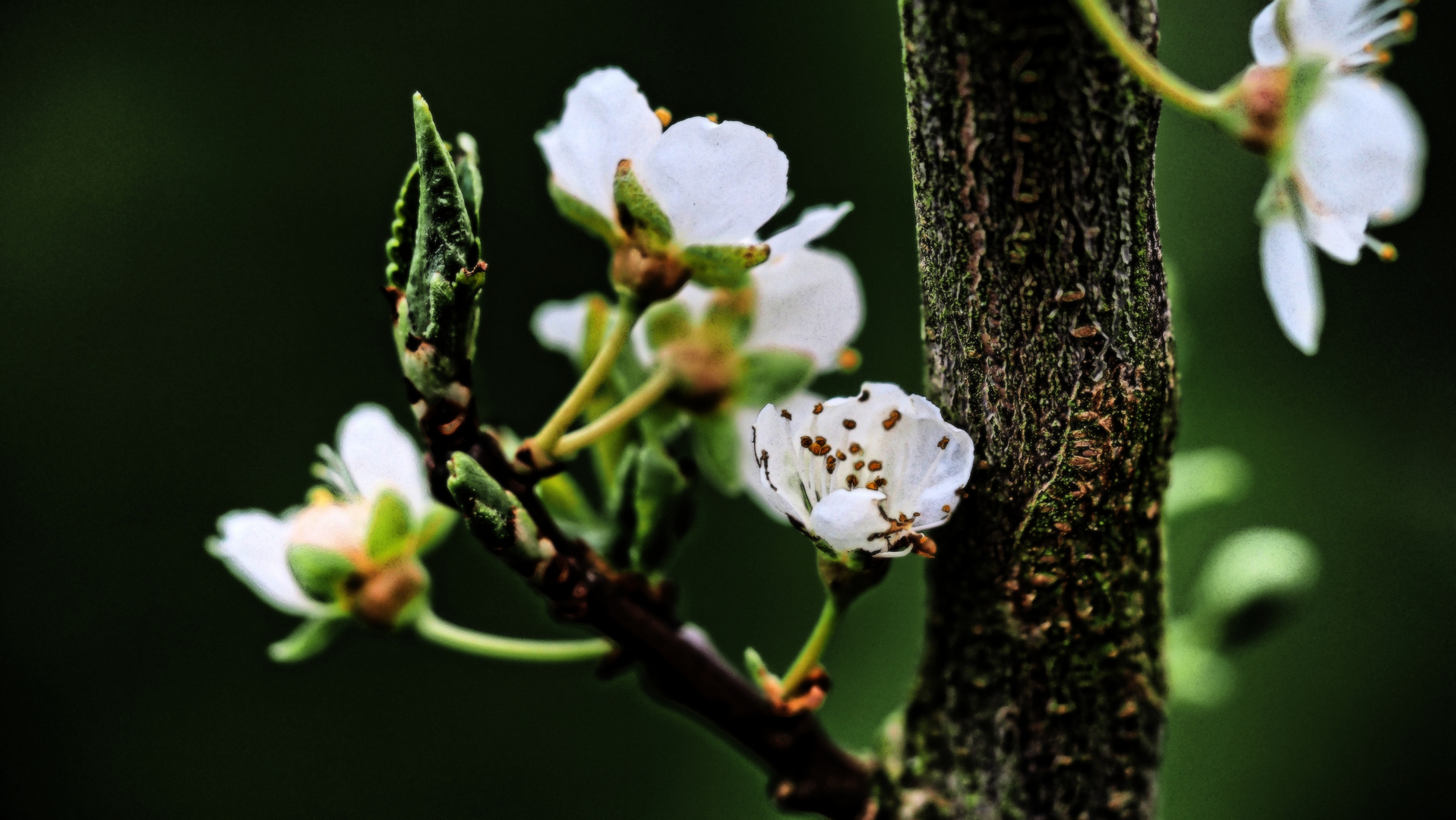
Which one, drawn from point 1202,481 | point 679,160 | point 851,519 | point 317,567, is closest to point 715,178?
point 679,160

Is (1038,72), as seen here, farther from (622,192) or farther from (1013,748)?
(1013,748)

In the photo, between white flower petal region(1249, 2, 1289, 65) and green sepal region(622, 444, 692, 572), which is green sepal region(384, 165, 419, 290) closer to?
green sepal region(622, 444, 692, 572)

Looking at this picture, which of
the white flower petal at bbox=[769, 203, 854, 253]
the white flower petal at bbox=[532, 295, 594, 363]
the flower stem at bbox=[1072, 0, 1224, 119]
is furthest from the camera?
the white flower petal at bbox=[532, 295, 594, 363]

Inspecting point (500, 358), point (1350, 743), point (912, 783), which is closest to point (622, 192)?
point (912, 783)

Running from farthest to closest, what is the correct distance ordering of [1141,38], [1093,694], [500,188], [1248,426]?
[500,188] → [1248,426] → [1093,694] → [1141,38]

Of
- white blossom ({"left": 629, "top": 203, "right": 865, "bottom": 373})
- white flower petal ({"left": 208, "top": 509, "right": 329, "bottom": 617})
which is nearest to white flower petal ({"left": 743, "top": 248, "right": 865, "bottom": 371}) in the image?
white blossom ({"left": 629, "top": 203, "right": 865, "bottom": 373})

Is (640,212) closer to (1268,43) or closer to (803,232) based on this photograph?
(803,232)

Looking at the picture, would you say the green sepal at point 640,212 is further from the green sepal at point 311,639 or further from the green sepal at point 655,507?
the green sepal at point 311,639
